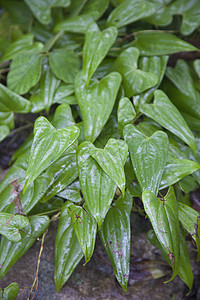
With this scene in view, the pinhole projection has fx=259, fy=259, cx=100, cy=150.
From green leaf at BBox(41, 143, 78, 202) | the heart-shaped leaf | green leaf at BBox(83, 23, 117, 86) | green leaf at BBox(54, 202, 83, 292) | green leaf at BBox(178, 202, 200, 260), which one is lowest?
green leaf at BBox(178, 202, 200, 260)

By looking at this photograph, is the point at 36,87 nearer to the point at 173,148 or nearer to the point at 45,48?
the point at 45,48

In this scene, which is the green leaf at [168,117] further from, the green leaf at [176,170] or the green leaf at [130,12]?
the green leaf at [130,12]

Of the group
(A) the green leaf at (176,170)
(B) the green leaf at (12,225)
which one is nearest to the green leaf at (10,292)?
(B) the green leaf at (12,225)

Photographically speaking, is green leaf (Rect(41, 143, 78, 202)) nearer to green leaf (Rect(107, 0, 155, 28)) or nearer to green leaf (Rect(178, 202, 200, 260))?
green leaf (Rect(178, 202, 200, 260))

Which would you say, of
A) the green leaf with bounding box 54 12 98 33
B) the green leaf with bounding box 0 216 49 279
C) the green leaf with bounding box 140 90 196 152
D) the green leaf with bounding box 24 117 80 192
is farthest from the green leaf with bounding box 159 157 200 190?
the green leaf with bounding box 54 12 98 33

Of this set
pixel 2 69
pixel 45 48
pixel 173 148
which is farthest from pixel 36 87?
pixel 173 148

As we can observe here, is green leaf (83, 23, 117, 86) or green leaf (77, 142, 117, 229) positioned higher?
Result: green leaf (83, 23, 117, 86)
